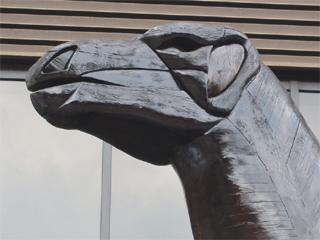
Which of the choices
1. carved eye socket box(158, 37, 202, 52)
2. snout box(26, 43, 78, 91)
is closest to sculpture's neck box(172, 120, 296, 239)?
carved eye socket box(158, 37, 202, 52)

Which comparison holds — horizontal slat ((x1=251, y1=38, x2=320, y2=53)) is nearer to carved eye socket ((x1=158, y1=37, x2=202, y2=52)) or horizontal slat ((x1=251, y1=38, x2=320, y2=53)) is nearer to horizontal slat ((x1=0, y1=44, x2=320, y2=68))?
horizontal slat ((x1=0, y1=44, x2=320, y2=68))

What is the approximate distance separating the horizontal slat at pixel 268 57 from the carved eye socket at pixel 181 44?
14.5ft

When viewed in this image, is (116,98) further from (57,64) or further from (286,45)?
(286,45)

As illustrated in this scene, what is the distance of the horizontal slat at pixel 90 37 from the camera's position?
6211 millimetres

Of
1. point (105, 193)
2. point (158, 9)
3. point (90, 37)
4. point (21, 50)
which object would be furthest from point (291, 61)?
point (21, 50)

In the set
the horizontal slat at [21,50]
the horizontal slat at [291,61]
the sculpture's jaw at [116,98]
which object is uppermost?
the horizontal slat at [21,50]

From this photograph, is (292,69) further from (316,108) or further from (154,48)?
(154,48)

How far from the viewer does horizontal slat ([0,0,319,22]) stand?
6.30m

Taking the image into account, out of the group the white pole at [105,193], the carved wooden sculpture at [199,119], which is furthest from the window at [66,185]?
the carved wooden sculpture at [199,119]

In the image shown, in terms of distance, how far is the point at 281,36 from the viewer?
640 cm

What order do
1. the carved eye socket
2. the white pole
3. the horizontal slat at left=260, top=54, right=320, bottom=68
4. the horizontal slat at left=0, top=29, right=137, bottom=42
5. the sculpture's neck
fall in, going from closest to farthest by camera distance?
the sculpture's neck, the carved eye socket, the white pole, the horizontal slat at left=0, top=29, right=137, bottom=42, the horizontal slat at left=260, top=54, right=320, bottom=68

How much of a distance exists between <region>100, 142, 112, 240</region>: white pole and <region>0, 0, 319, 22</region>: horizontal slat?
1206 millimetres

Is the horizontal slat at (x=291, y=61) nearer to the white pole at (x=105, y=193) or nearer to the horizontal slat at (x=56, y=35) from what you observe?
the horizontal slat at (x=56, y=35)

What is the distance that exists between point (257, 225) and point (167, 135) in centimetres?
31
